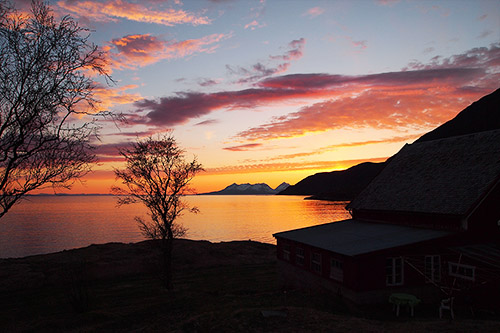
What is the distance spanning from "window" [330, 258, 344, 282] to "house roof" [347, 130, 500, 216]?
7801 millimetres

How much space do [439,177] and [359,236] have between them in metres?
8.41

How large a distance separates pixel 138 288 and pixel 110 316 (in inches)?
601

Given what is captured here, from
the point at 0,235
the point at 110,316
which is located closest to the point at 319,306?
the point at 110,316

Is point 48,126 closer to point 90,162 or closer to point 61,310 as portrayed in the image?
point 90,162

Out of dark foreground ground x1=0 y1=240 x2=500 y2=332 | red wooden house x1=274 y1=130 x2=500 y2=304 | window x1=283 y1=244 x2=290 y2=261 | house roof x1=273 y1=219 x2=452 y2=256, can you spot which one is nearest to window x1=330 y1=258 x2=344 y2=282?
red wooden house x1=274 y1=130 x2=500 y2=304

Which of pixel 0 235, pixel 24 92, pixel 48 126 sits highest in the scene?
pixel 24 92

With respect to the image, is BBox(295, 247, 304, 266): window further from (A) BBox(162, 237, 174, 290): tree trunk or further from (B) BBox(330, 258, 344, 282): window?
(A) BBox(162, 237, 174, 290): tree trunk

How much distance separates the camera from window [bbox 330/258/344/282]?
21.5m

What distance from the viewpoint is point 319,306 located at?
64.1 feet

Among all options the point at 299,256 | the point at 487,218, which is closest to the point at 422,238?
the point at 487,218

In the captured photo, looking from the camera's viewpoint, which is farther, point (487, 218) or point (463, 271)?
point (487, 218)

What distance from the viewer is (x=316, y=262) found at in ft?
81.5

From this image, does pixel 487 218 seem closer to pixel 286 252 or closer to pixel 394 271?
pixel 394 271

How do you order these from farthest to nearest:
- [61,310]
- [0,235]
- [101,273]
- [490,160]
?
[0,235] < [101,273] < [61,310] < [490,160]
